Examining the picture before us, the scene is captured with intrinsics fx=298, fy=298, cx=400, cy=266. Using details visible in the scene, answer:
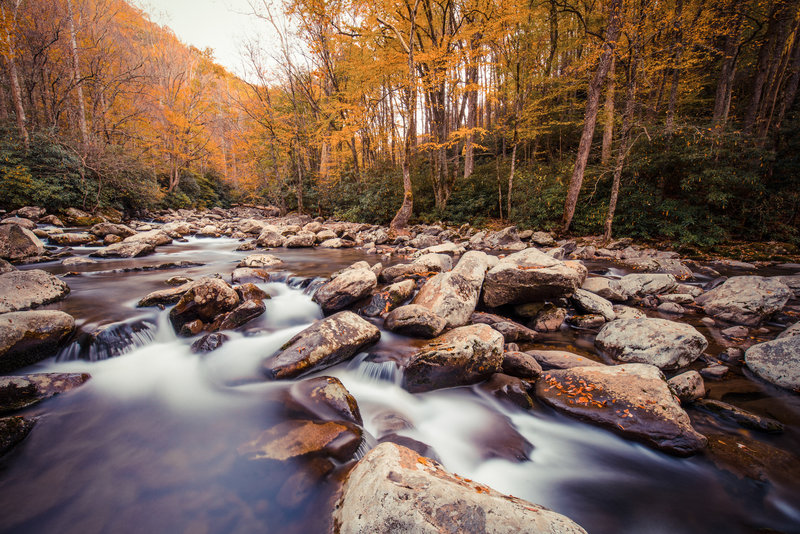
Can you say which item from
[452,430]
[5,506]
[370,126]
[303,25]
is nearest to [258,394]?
[5,506]

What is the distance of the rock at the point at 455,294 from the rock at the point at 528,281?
278 millimetres

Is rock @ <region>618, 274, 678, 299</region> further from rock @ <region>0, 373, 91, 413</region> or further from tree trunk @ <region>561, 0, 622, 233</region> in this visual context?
rock @ <region>0, 373, 91, 413</region>

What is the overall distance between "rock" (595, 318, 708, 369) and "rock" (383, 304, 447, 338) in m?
2.34

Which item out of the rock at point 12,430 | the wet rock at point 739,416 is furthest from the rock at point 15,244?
the wet rock at point 739,416

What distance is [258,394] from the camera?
3.45m

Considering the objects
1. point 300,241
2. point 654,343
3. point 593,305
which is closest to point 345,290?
point 593,305

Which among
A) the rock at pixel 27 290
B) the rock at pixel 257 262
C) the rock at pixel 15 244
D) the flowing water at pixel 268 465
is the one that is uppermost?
the rock at pixel 15 244

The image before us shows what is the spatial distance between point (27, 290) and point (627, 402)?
8.39 m

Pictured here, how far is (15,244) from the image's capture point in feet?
26.0

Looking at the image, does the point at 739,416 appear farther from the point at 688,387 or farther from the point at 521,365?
the point at 521,365

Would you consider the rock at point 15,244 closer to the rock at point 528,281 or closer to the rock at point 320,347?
the rock at point 320,347

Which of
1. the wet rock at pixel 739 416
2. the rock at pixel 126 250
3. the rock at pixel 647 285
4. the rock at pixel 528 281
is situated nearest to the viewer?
the wet rock at pixel 739 416

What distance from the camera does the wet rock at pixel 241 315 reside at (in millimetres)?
4699

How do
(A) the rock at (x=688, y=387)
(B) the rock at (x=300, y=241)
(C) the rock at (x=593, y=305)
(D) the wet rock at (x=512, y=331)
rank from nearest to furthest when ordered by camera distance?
1. (A) the rock at (x=688, y=387)
2. (D) the wet rock at (x=512, y=331)
3. (C) the rock at (x=593, y=305)
4. (B) the rock at (x=300, y=241)
